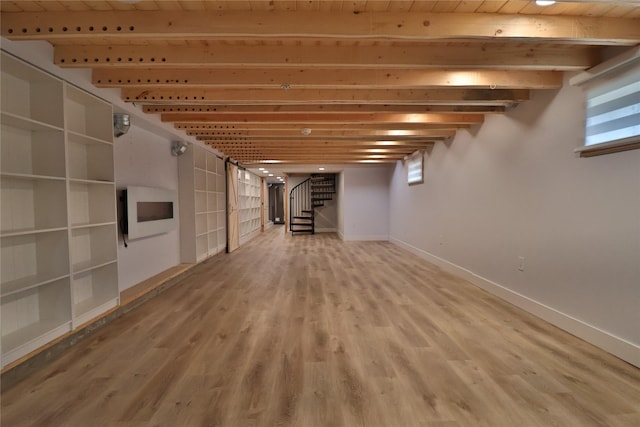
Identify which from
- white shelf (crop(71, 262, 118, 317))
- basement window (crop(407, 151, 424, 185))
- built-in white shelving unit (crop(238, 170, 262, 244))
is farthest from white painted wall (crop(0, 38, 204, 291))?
basement window (crop(407, 151, 424, 185))

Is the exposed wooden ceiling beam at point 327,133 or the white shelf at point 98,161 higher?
the exposed wooden ceiling beam at point 327,133

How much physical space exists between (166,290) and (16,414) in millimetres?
2430

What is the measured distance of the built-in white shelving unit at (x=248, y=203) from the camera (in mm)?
8811

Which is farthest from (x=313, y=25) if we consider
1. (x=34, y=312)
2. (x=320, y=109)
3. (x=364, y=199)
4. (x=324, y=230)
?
(x=324, y=230)

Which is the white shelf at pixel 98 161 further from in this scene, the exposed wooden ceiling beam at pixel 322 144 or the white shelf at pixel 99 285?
the exposed wooden ceiling beam at pixel 322 144

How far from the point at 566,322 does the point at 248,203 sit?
8.52 m

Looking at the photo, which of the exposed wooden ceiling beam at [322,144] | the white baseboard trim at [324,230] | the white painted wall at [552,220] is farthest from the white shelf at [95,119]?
the white baseboard trim at [324,230]

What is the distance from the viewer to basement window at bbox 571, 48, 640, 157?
2.18 metres

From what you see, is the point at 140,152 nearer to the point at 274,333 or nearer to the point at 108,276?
the point at 108,276

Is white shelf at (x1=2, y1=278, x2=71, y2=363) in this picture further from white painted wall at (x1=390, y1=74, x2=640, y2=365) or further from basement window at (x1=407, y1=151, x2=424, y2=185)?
basement window at (x1=407, y1=151, x2=424, y2=185)

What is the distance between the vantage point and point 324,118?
4.00 metres

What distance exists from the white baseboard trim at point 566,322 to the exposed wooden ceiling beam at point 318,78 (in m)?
2.23

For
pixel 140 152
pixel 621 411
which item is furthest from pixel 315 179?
pixel 621 411

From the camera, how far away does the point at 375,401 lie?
1.80 meters
